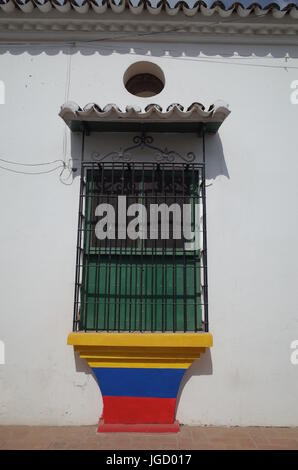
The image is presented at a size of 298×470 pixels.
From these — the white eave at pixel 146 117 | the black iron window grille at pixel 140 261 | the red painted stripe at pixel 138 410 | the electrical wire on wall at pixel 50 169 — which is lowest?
the red painted stripe at pixel 138 410

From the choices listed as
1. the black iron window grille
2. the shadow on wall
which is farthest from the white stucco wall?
the black iron window grille

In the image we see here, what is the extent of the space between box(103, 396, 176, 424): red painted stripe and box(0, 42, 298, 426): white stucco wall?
141 mm

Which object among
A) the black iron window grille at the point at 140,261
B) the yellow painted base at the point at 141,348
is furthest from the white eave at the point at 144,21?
the yellow painted base at the point at 141,348

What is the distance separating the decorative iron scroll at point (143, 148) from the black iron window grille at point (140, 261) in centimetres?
8

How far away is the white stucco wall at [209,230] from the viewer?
3324mm

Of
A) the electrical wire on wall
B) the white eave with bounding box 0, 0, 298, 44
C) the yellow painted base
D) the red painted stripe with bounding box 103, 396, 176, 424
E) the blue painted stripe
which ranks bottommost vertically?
the red painted stripe with bounding box 103, 396, 176, 424

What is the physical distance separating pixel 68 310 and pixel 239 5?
4.00 meters

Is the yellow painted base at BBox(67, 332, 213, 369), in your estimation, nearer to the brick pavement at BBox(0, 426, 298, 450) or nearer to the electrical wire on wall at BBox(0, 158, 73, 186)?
the brick pavement at BBox(0, 426, 298, 450)

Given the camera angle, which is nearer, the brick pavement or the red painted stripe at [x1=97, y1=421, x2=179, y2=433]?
the brick pavement

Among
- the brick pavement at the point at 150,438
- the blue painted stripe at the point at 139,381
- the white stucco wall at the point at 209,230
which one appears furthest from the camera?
the white stucco wall at the point at 209,230

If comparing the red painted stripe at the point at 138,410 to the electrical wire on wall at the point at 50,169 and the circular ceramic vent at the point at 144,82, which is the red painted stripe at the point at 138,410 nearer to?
the electrical wire on wall at the point at 50,169

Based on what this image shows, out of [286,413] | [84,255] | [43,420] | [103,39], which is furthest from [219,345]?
[103,39]

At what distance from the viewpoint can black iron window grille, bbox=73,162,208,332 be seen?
3.48 m

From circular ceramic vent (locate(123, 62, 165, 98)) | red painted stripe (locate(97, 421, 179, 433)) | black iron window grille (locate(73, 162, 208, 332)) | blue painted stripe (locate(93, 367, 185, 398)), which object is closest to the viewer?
red painted stripe (locate(97, 421, 179, 433))
